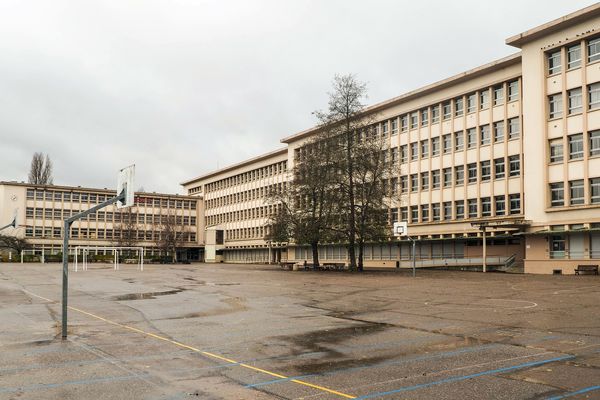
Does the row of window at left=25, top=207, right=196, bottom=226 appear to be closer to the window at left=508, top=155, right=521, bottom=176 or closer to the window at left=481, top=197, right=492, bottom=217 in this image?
the window at left=481, top=197, right=492, bottom=217

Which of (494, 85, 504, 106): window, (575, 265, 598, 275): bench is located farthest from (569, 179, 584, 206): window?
(494, 85, 504, 106): window

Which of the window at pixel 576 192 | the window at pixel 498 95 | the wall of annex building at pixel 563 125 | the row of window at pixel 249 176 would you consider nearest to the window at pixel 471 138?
the window at pixel 498 95

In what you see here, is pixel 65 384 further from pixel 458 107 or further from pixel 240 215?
pixel 240 215

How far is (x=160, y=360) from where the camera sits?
10211 millimetres

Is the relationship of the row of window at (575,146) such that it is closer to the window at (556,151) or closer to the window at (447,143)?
the window at (556,151)

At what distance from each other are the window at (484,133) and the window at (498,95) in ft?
7.60

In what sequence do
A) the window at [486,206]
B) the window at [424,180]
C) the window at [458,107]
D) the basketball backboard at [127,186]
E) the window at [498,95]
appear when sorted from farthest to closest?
1. the window at [424,180]
2. the window at [458,107]
3. the window at [486,206]
4. the window at [498,95]
5. the basketball backboard at [127,186]

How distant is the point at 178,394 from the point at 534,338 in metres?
7.78

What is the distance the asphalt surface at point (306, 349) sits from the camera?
7.91m

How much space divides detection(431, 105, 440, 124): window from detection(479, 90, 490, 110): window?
5871mm

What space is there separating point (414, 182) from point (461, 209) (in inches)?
297

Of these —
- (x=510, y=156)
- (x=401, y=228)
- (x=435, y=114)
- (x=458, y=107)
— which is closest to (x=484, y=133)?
(x=510, y=156)

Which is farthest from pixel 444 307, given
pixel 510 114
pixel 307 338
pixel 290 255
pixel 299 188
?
pixel 290 255

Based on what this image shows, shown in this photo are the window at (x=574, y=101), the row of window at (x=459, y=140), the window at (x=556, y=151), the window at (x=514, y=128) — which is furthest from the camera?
the row of window at (x=459, y=140)
